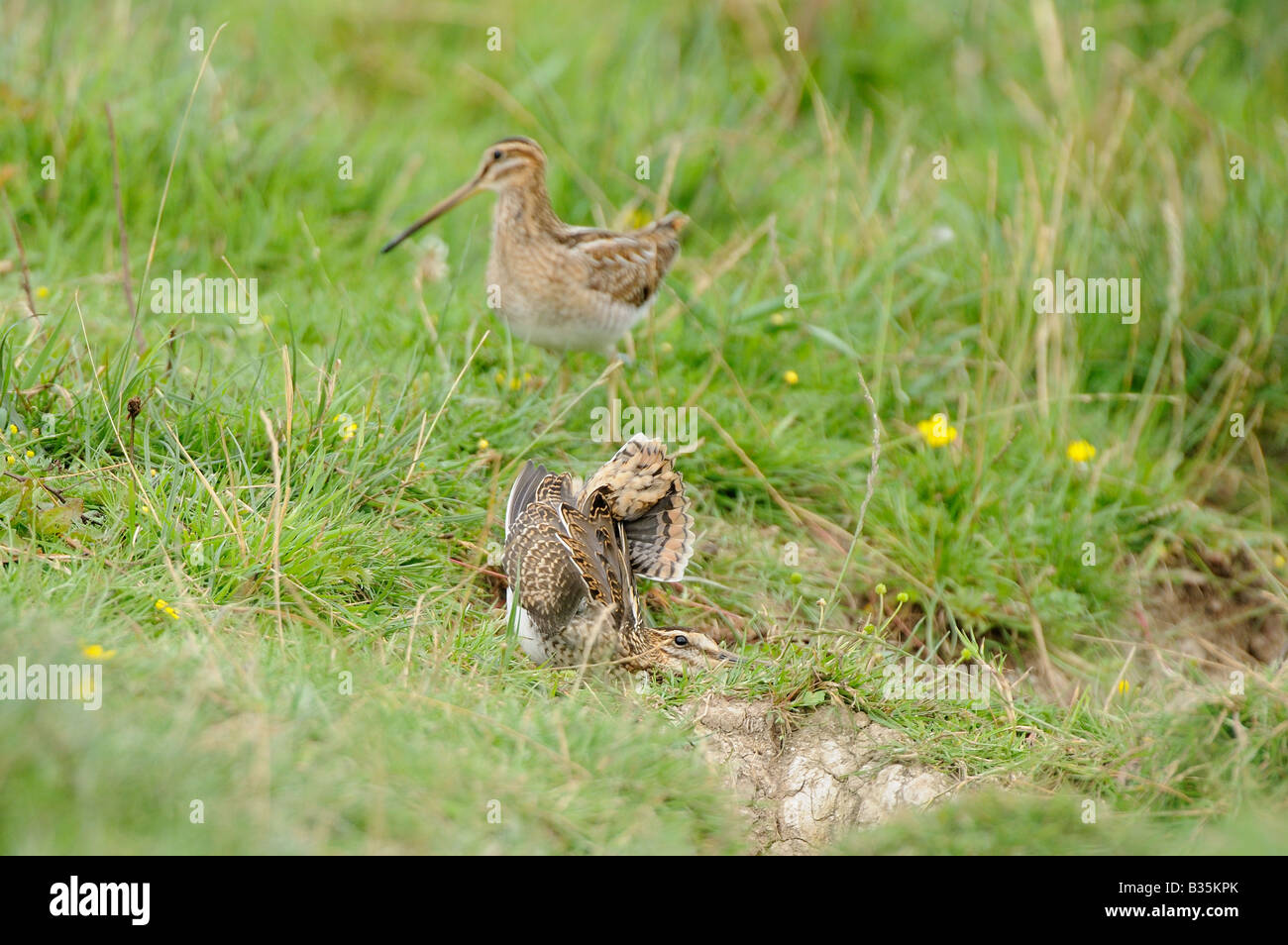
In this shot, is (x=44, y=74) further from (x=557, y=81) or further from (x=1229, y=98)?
(x=1229, y=98)

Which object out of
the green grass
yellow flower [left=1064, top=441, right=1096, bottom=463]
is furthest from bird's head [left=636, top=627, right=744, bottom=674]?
yellow flower [left=1064, top=441, right=1096, bottom=463]

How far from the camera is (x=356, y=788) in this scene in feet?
12.0

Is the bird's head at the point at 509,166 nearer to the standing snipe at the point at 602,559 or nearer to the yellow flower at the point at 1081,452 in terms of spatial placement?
the standing snipe at the point at 602,559

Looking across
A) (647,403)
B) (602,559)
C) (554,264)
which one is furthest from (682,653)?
(554,264)

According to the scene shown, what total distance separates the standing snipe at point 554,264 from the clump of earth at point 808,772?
200cm

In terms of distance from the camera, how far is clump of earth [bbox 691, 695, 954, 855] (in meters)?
4.75

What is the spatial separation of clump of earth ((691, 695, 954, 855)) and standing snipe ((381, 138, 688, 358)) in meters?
2.00

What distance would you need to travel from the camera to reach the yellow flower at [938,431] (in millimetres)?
6238

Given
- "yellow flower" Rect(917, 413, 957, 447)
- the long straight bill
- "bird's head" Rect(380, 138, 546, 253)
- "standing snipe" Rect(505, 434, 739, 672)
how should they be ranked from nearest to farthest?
"standing snipe" Rect(505, 434, 739, 672) < "yellow flower" Rect(917, 413, 957, 447) < "bird's head" Rect(380, 138, 546, 253) < the long straight bill

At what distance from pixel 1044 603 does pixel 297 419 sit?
3.29 meters

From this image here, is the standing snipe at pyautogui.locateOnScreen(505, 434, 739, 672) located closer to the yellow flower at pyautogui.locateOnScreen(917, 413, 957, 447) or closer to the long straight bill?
the yellow flower at pyautogui.locateOnScreen(917, 413, 957, 447)

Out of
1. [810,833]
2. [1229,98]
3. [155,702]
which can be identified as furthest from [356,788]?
[1229,98]

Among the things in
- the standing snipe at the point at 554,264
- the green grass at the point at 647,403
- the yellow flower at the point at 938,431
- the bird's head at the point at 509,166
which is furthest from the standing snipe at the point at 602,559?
the bird's head at the point at 509,166

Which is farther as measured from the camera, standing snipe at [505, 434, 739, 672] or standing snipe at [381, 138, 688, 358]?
standing snipe at [381, 138, 688, 358]
